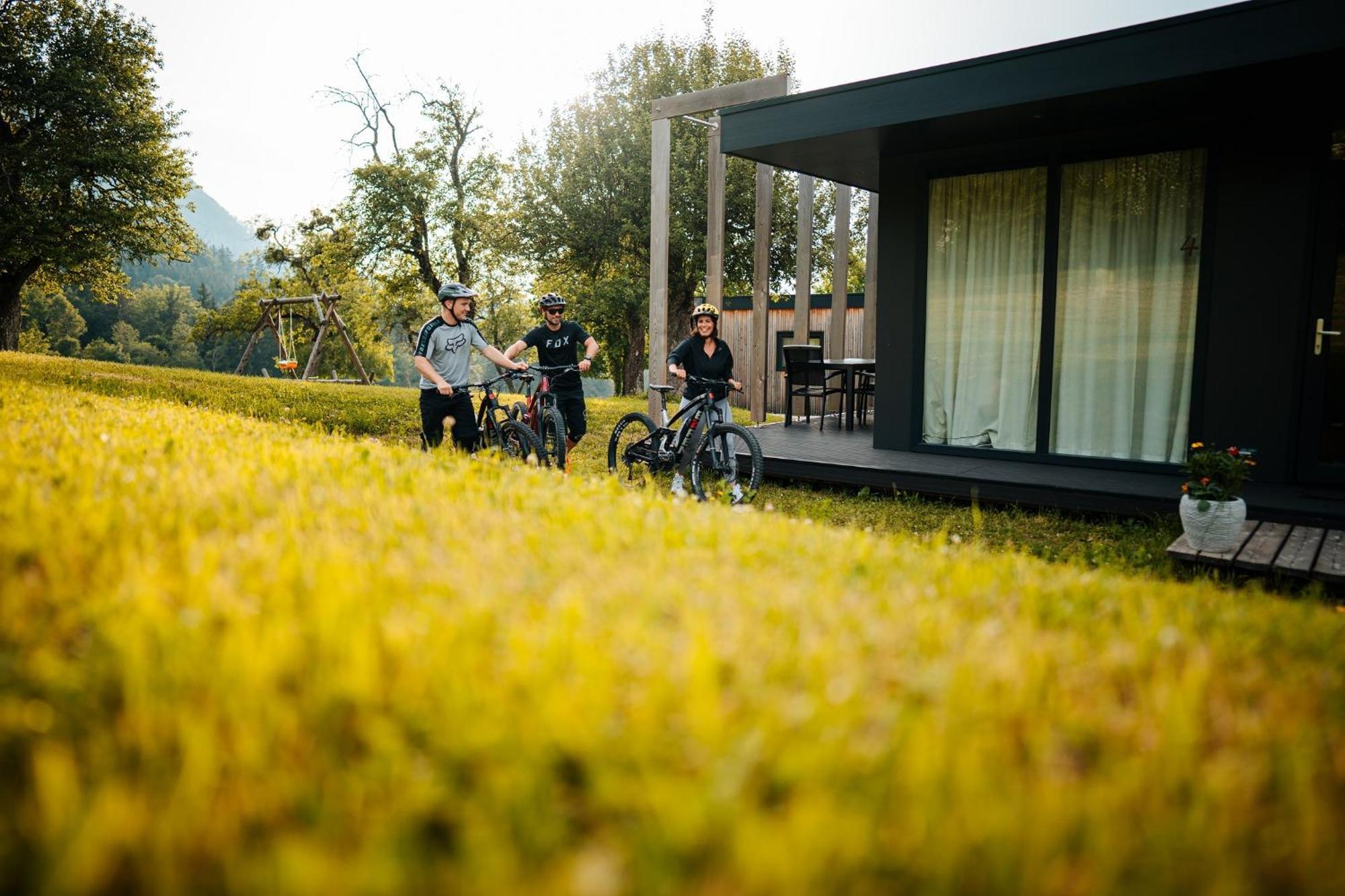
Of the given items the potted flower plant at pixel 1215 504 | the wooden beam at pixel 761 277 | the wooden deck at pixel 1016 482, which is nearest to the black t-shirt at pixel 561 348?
the wooden deck at pixel 1016 482

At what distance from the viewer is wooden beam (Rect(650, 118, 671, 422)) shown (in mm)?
9477

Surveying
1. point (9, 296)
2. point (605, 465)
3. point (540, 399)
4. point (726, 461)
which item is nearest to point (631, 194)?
point (605, 465)

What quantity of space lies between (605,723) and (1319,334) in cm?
751

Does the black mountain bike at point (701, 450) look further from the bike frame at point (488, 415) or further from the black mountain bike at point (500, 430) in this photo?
the bike frame at point (488, 415)

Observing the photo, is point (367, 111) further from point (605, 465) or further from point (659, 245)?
point (605, 465)

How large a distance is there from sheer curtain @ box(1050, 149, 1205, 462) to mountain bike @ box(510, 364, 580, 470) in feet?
15.7

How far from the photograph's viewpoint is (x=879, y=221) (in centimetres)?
872

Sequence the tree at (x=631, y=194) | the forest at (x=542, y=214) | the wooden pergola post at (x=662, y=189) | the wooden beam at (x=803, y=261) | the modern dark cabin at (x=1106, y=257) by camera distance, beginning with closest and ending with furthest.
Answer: the modern dark cabin at (x=1106, y=257) < the wooden pergola post at (x=662, y=189) < the wooden beam at (x=803, y=261) < the tree at (x=631, y=194) < the forest at (x=542, y=214)

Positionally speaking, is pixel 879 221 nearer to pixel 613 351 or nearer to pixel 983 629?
pixel 983 629

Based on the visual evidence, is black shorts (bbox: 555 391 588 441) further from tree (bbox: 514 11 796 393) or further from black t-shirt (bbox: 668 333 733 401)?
tree (bbox: 514 11 796 393)

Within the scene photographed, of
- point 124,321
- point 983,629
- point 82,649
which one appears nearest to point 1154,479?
point 983,629

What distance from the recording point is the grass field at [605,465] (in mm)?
5914

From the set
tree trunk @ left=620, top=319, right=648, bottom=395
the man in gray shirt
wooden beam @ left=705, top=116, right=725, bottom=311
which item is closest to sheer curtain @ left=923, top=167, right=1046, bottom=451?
wooden beam @ left=705, top=116, right=725, bottom=311

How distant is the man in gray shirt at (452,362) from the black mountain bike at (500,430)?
0.13m
